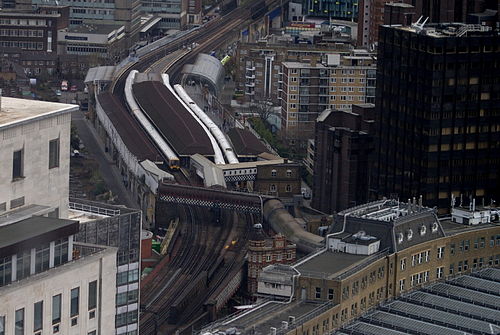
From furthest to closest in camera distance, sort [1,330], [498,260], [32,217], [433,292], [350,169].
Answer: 1. [350,169]
2. [498,260]
3. [433,292]
4. [32,217]
5. [1,330]

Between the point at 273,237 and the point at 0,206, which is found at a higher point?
the point at 0,206

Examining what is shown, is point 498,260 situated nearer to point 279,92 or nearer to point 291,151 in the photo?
point 291,151

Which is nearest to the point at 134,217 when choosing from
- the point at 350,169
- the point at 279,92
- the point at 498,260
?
the point at 498,260

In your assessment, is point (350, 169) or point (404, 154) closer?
point (404, 154)

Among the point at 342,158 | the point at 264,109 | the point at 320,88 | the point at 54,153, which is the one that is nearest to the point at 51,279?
the point at 54,153

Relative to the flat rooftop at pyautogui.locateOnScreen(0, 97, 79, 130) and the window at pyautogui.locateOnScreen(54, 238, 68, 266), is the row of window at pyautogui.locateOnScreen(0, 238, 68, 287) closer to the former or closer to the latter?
the window at pyautogui.locateOnScreen(54, 238, 68, 266)

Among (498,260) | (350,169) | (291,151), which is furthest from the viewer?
(291,151)

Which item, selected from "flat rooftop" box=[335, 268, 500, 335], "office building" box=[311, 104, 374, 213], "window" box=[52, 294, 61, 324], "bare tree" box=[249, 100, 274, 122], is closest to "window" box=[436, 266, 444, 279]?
"flat rooftop" box=[335, 268, 500, 335]
